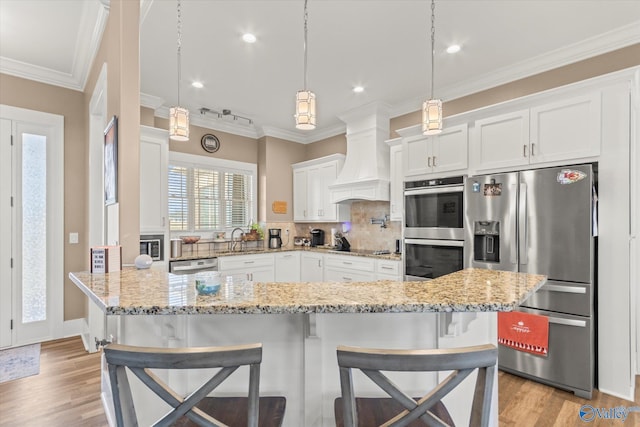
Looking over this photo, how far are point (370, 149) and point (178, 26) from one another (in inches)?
104

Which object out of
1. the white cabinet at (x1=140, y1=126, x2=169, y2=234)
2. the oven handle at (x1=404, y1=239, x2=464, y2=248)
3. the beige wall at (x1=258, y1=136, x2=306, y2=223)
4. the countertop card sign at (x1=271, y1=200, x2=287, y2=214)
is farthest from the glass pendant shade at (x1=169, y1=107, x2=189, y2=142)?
the countertop card sign at (x1=271, y1=200, x2=287, y2=214)

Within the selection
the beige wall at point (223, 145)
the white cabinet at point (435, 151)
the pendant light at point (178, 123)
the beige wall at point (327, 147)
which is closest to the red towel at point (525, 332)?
the white cabinet at point (435, 151)

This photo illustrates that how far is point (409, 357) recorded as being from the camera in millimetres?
812

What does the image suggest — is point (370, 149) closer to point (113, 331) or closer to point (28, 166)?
point (113, 331)

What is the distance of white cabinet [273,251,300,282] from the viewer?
193 inches

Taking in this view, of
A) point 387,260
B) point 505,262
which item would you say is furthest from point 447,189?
point 387,260

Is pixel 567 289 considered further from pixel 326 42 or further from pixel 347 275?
pixel 326 42

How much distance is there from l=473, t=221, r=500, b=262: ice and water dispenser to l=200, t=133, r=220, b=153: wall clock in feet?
12.7

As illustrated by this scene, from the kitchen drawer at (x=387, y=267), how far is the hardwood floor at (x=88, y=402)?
1414 millimetres

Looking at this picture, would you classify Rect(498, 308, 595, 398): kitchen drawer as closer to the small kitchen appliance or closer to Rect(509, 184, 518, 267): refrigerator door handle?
Rect(509, 184, 518, 267): refrigerator door handle

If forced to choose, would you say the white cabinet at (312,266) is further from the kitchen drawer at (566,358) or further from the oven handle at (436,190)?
the kitchen drawer at (566,358)

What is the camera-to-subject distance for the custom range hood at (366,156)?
432cm

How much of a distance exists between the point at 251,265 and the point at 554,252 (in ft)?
11.6

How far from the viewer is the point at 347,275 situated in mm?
4367
